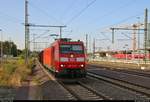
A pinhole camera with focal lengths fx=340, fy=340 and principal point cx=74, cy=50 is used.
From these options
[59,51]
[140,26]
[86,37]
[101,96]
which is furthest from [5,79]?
[86,37]

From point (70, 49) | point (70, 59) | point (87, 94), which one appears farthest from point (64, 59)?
point (87, 94)

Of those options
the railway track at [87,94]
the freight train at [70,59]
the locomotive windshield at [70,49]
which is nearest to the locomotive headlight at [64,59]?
the freight train at [70,59]

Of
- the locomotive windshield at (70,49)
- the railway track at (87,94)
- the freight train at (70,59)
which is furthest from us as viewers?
the locomotive windshield at (70,49)

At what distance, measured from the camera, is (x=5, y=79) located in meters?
23.0

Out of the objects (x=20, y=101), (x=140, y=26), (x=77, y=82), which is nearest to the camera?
(x=20, y=101)

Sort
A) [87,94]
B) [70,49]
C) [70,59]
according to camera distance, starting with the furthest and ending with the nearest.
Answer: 1. [70,49]
2. [70,59]
3. [87,94]

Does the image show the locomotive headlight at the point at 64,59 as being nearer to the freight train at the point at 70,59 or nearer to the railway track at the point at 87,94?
the freight train at the point at 70,59

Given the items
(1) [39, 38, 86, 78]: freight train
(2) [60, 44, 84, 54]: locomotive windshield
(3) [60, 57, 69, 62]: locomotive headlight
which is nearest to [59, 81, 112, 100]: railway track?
(1) [39, 38, 86, 78]: freight train

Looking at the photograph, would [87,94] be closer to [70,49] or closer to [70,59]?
[70,59]

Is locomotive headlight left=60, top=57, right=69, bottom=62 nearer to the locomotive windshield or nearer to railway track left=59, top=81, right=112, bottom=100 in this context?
the locomotive windshield

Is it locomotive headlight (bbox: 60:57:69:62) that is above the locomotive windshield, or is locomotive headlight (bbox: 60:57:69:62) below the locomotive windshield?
below

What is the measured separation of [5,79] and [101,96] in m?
9.31

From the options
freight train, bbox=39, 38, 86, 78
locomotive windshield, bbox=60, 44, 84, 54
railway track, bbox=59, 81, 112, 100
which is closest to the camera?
railway track, bbox=59, 81, 112, 100

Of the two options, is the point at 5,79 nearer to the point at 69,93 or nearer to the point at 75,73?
the point at 75,73
